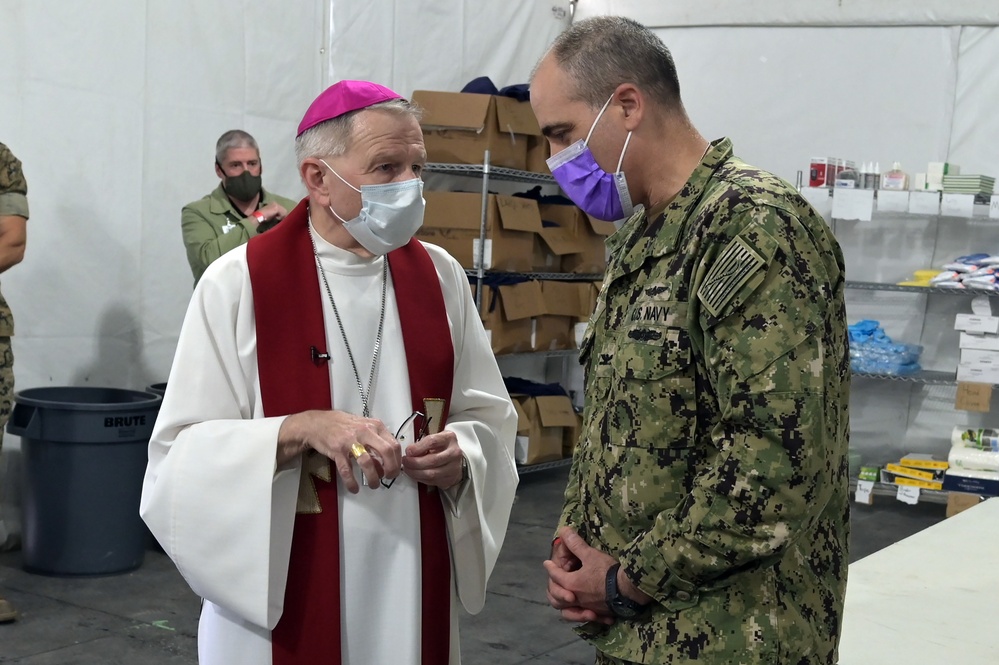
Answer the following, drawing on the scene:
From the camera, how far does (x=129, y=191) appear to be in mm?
4762

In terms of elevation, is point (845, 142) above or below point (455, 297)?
above

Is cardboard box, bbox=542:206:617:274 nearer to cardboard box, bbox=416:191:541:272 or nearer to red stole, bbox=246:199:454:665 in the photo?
cardboard box, bbox=416:191:541:272

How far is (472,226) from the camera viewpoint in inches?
227

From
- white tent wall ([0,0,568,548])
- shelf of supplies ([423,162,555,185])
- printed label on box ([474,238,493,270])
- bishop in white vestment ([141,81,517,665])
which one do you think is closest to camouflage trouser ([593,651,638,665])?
bishop in white vestment ([141,81,517,665])

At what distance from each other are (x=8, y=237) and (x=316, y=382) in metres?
2.55

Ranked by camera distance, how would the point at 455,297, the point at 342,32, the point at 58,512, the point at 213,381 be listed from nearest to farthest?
1. the point at 213,381
2. the point at 455,297
3. the point at 58,512
4. the point at 342,32

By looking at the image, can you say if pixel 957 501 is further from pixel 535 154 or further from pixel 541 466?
pixel 535 154

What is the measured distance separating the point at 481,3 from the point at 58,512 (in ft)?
13.3

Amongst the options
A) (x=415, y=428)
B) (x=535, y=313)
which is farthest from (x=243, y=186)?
(x=415, y=428)

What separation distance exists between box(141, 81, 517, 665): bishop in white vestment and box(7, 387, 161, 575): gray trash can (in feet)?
8.57

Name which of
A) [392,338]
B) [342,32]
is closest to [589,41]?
[392,338]

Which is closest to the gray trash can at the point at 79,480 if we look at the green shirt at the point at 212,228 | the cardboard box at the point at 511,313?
the green shirt at the point at 212,228

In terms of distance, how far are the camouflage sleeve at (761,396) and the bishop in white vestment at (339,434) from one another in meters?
0.59

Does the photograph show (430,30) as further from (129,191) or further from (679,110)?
(679,110)
